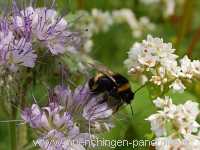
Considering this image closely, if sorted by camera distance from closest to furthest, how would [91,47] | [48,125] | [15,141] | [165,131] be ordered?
1. [165,131]
2. [48,125]
3. [15,141]
4. [91,47]

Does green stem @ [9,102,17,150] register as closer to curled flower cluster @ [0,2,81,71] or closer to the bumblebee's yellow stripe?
curled flower cluster @ [0,2,81,71]

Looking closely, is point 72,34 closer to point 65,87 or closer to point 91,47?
point 65,87

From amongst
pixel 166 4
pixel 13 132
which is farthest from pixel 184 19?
pixel 13 132

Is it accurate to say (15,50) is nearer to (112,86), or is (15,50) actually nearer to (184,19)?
(112,86)

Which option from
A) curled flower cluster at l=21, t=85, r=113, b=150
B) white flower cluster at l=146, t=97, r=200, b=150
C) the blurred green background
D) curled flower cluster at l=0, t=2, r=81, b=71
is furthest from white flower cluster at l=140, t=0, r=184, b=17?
white flower cluster at l=146, t=97, r=200, b=150

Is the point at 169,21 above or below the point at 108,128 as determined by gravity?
above

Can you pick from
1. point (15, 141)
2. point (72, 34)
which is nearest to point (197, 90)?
point (72, 34)
